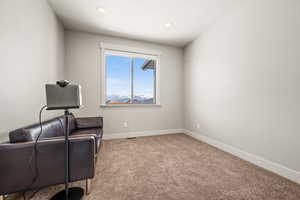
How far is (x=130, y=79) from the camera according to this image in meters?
3.50

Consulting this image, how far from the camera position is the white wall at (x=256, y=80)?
5.20 ft

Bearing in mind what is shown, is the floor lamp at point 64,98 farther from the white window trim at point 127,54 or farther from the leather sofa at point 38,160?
the white window trim at point 127,54

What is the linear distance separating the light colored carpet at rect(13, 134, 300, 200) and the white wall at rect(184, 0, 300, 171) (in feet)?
1.34

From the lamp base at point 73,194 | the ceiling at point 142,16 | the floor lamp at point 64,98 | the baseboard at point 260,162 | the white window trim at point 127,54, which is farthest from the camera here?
the white window trim at point 127,54

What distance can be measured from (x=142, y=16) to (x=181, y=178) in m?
2.87

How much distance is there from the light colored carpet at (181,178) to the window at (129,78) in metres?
1.47

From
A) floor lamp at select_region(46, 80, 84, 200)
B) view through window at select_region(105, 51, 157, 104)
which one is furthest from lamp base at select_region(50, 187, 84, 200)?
view through window at select_region(105, 51, 157, 104)

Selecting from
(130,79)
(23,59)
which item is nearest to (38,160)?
(23,59)

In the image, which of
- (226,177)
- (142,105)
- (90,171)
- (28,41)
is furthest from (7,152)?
(142,105)

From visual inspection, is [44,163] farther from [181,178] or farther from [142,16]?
[142,16]

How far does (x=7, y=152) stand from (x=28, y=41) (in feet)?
4.49

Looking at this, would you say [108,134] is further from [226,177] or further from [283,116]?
[283,116]

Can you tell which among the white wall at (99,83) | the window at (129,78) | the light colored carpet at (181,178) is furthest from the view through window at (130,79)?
the light colored carpet at (181,178)

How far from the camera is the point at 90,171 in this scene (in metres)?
1.29
